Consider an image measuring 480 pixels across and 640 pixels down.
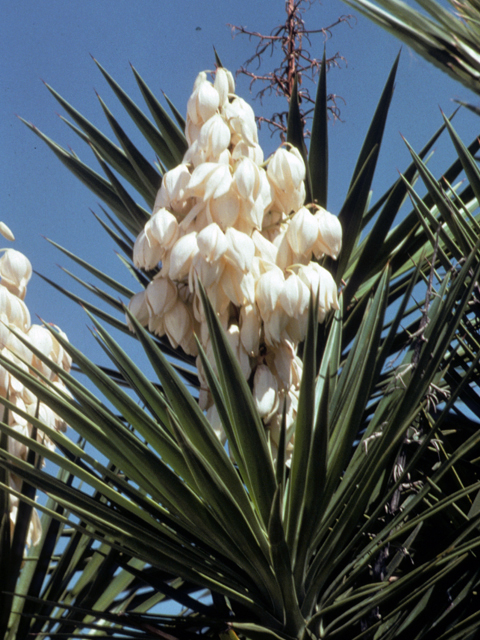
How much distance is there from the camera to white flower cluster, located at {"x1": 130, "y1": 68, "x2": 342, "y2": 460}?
1.19 m

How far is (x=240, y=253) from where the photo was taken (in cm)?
118

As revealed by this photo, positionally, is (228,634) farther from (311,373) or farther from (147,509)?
(311,373)

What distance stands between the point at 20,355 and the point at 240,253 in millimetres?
587

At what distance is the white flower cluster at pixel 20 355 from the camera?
4.61ft

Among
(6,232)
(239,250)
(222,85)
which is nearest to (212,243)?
(239,250)

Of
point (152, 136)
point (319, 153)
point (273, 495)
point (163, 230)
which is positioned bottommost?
point (273, 495)

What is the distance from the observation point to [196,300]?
1.25 metres

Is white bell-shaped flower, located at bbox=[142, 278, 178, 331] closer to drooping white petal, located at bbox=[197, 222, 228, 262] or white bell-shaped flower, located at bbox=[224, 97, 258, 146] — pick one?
drooping white petal, located at bbox=[197, 222, 228, 262]

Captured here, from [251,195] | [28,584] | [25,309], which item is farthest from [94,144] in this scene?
[28,584]

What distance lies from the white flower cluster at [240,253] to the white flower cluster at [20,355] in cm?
31

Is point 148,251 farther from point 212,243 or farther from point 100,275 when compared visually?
point 100,275

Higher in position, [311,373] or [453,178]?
[453,178]

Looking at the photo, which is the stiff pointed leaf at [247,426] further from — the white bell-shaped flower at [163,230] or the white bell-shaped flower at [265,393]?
the white bell-shaped flower at [163,230]

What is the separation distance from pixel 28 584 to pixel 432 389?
38.1 inches
